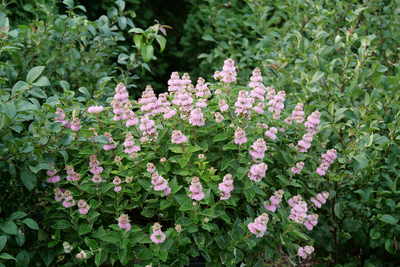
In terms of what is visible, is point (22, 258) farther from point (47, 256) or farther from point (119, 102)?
point (119, 102)

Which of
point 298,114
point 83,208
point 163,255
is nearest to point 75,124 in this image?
point 83,208

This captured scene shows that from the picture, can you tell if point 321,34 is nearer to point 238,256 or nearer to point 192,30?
point 238,256

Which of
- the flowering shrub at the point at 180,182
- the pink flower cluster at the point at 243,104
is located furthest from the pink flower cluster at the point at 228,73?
the pink flower cluster at the point at 243,104

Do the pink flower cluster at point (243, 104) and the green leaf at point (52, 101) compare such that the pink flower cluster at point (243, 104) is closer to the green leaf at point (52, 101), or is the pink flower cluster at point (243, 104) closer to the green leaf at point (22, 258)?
the green leaf at point (52, 101)

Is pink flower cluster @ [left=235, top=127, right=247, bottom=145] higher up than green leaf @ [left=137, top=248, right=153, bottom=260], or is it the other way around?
pink flower cluster @ [left=235, top=127, right=247, bottom=145]

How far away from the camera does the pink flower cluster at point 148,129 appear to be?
1.73 m

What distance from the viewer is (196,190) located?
Answer: 1.61 metres

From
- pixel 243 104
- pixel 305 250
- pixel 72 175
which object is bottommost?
pixel 305 250

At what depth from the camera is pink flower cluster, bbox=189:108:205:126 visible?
1.71 metres

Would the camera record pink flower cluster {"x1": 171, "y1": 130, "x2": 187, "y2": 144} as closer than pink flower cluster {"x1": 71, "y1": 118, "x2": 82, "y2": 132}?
Yes

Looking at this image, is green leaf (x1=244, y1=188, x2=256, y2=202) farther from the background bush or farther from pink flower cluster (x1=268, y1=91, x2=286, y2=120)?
the background bush

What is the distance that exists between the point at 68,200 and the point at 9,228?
270 mm

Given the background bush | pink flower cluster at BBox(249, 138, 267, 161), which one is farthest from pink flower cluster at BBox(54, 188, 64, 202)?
pink flower cluster at BBox(249, 138, 267, 161)

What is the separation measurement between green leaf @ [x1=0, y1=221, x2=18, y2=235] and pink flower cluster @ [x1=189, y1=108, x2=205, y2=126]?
0.91 meters
